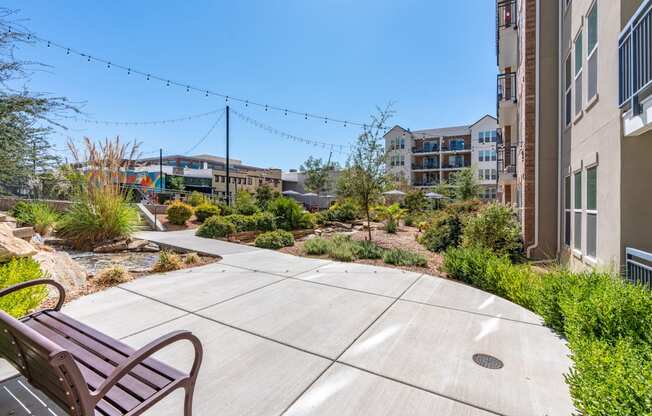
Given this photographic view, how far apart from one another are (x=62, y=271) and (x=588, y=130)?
382 inches

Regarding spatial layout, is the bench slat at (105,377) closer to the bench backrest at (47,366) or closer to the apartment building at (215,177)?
the bench backrest at (47,366)

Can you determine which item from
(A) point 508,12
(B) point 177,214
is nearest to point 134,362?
(B) point 177,214

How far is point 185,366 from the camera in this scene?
105 inches

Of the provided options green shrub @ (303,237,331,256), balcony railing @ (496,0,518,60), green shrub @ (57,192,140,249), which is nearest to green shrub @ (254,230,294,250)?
green shrub @ (303,237,331,256)

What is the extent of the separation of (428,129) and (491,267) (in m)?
42.9

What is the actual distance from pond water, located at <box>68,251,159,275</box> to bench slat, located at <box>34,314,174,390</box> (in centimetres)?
420

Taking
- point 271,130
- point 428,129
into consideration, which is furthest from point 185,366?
point 428,129

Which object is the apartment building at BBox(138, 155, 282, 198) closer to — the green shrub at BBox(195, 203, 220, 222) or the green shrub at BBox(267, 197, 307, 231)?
the green shrub at BBox(195, 203, 220, 222)

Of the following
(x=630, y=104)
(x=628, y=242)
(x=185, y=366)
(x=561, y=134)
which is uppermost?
(x=561, y=134)

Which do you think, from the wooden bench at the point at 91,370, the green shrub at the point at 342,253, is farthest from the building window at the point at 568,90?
the wooden bench at the point at 91,370

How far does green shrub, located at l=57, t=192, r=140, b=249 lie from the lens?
325 inches

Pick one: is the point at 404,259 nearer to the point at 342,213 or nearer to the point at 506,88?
the point at 342,213

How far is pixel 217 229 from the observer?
10852mm

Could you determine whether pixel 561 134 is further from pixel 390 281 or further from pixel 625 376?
pixel 625 376
